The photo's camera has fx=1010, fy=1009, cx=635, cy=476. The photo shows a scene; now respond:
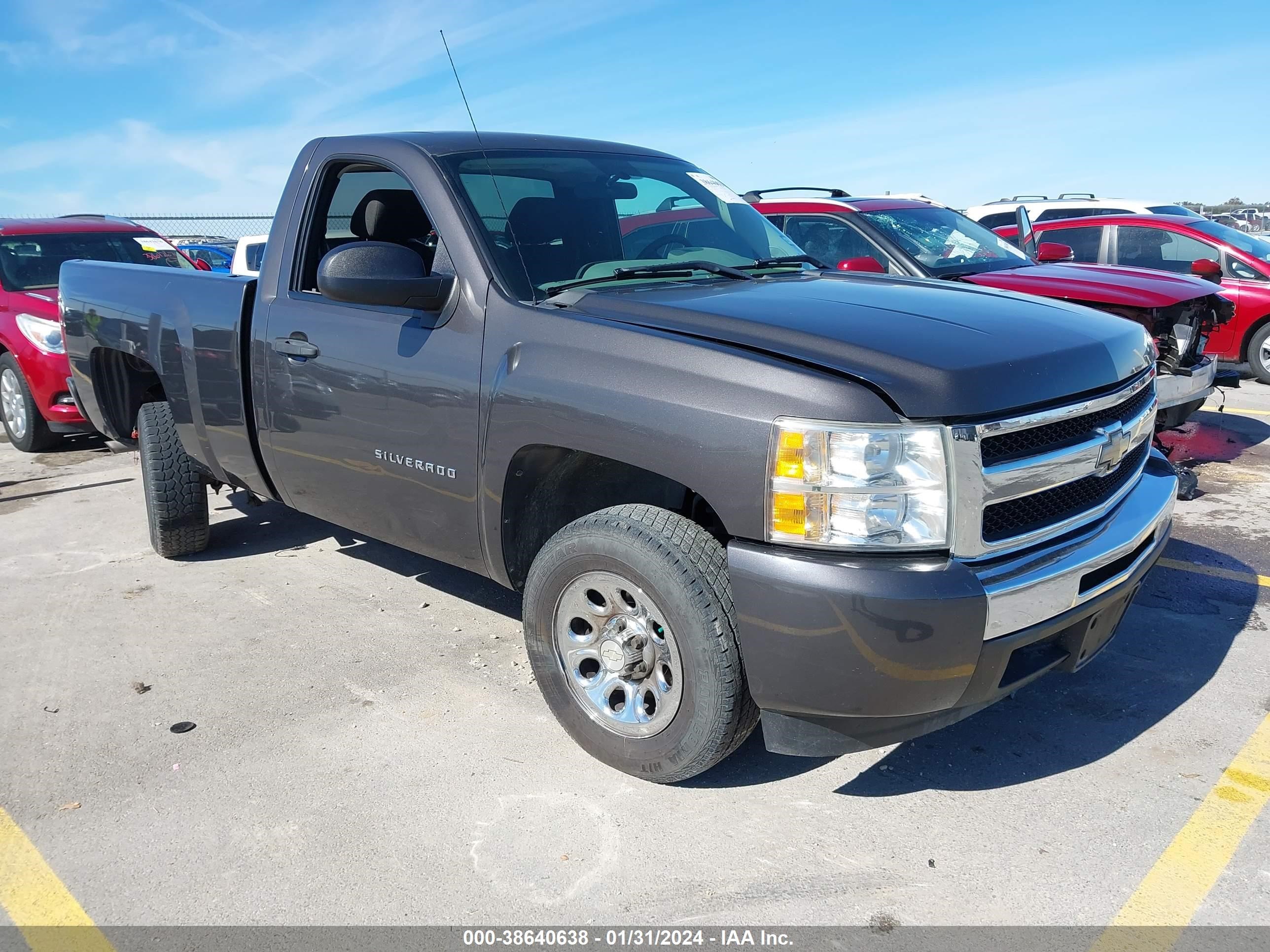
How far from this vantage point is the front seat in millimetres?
4121

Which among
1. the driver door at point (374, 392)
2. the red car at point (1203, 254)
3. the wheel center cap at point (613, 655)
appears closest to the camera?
the wheel center cap at point (613, 655)

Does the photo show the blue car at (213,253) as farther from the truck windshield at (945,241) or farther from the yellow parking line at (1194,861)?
the yellow parking line at (1194,861)

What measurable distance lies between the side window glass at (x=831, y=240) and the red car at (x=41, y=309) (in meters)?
5.30

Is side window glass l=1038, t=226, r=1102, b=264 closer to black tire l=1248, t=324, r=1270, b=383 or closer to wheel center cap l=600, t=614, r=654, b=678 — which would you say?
black tire l=1248, t=324, r=1270, b=383

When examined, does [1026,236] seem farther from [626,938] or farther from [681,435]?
[626,938]

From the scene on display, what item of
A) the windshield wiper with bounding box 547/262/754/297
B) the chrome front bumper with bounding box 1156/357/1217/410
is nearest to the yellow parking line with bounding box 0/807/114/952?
the windshield wiper with bounding box 547/262/754/297

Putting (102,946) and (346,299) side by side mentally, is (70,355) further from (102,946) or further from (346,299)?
(102,946)

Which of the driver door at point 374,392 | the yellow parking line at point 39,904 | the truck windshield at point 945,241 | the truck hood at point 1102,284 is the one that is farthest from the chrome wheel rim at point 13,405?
the truck hood at point 1102,284

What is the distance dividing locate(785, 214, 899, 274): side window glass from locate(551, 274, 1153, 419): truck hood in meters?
3.61

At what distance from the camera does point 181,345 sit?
14.6ft

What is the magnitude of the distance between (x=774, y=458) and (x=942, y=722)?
843 millimetres

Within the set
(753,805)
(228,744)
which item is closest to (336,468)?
(228,744)

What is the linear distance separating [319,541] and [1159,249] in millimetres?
9241

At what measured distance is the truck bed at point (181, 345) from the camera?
13.7ft
